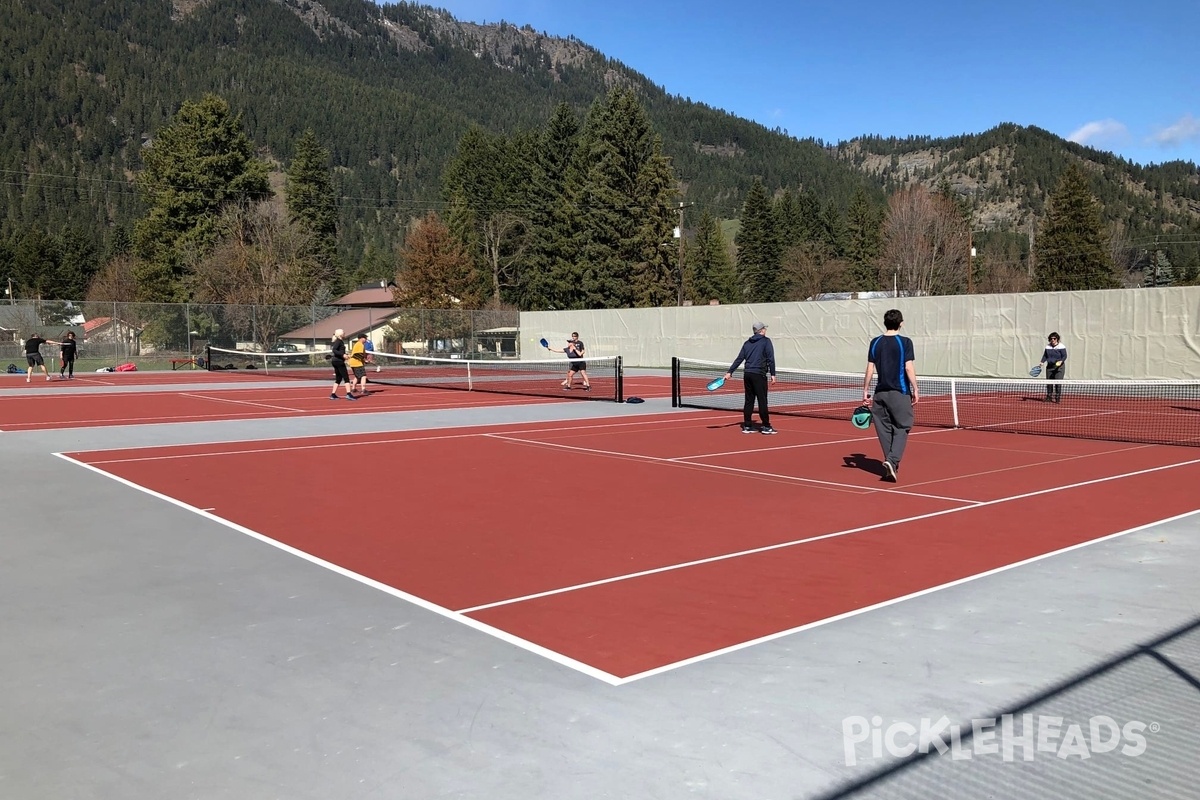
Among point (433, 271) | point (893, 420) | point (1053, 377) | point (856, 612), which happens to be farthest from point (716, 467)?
point (433, 271)

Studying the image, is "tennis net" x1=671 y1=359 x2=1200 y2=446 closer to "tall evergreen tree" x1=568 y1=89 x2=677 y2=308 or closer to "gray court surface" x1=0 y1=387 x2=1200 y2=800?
"gray court surface" x1=0 y1=387 x2=1200 y2=800

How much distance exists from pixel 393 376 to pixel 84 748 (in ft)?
113

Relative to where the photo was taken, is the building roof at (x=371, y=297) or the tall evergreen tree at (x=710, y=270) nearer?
the building roof at (x=371, y=297)

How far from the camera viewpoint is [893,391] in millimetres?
10242

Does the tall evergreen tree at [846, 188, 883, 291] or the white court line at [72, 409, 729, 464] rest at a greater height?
the tall evergreen tree at [846, 188, 883, 291]

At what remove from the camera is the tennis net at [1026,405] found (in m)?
16.2

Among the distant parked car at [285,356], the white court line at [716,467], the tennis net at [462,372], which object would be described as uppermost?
the distant parked car at [285,356]

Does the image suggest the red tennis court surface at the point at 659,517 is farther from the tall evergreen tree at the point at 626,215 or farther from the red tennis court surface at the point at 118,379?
the tall evergreen tree at the point at 626,215

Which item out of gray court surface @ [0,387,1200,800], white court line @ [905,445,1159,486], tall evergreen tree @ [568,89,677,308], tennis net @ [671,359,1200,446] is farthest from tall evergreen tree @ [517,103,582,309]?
gray court surface @ [0,387,1200,800]

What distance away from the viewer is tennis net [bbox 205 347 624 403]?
26938mm

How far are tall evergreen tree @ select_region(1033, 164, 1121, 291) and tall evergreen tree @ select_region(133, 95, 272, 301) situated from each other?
193 ft

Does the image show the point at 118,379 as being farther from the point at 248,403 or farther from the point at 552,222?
the point at 552,222

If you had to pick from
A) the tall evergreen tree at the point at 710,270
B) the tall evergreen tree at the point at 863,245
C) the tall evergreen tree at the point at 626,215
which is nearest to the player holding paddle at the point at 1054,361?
the tall evergreen tree at the point at 626,215

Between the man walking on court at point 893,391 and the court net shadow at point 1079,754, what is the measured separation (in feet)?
19.3
